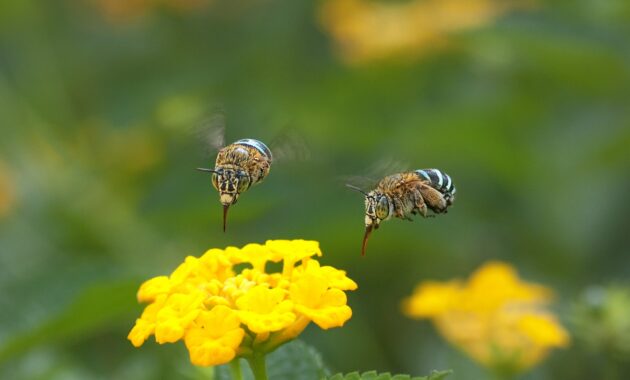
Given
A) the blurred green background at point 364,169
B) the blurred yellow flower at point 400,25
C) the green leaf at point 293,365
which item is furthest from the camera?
the blurred yellow flower at point 400,25

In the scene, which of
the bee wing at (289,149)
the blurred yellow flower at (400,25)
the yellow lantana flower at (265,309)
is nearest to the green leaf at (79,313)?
the bee wing at (289,149)

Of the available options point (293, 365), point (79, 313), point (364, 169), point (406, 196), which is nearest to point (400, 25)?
point (364, 169)

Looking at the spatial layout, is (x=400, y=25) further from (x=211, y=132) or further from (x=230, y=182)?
(x=230, y=182)

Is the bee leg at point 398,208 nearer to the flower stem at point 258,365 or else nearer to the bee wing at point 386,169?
the bee wing at point 386,169

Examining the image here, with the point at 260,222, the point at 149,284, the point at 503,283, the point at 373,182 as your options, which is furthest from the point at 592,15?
the point at 149,284

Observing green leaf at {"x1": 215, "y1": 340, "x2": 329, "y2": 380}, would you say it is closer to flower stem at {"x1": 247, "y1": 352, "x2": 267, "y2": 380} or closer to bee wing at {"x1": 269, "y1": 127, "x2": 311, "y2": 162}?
flower stem at {"x1": 247, "y1": 352, "x2": 267, "y2": 380}

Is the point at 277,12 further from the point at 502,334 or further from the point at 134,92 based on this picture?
the point at 502,334
